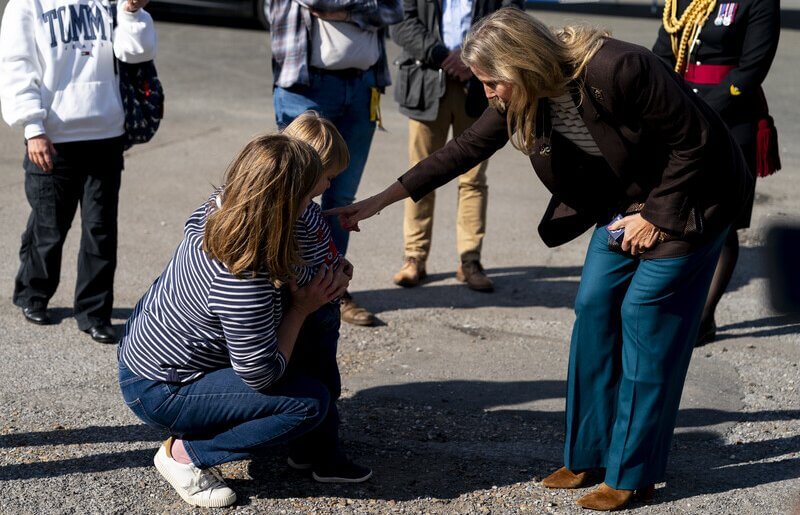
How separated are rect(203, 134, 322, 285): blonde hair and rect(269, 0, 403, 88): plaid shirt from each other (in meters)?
1.84

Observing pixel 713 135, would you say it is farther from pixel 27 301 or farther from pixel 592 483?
pixel 27 301

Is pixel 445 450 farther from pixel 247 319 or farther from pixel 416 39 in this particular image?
pixel 416 39

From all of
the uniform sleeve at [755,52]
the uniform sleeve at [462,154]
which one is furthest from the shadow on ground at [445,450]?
the uniform sleeve at [755,52]

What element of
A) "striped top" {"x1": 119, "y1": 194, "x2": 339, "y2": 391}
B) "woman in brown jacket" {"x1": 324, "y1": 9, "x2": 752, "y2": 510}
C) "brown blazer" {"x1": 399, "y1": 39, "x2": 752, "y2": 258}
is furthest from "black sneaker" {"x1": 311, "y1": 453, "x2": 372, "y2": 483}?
"brown blazer" {"x1": 399, "y1": 39, "x2": 752, "y2": 258}

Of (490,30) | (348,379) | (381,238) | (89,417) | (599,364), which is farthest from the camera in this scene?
(381,238)

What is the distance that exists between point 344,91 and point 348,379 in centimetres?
147

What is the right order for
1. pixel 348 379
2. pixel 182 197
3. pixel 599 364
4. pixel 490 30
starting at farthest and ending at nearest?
pixel 182 197 < pixel 348 379 < pixel 599 364 < pixel 490 30

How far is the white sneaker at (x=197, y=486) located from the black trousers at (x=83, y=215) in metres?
1.55

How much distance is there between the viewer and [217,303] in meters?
3.12

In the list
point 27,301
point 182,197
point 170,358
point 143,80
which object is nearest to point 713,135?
point 170,358

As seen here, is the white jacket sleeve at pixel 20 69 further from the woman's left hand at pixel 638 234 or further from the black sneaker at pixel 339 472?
the woman's left hand at pixel 638 234

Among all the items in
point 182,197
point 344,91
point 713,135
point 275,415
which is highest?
point 713,135

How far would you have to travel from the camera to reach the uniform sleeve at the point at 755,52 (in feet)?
15.4

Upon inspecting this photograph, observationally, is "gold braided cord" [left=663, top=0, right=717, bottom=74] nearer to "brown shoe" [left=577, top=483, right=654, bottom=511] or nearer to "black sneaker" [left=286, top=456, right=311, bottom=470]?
"brown shoe" [left=577, top=483, right=654, bottom=511]
